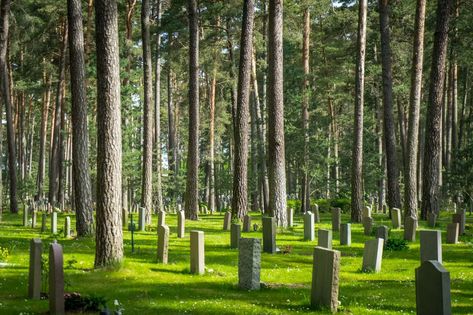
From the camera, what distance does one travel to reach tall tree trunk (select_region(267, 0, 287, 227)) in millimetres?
19328

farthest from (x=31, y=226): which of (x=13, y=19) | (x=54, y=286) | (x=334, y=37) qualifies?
(x=334, y=37)

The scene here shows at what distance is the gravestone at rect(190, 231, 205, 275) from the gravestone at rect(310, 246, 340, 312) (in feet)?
10.7

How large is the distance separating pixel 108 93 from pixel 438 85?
45.2 ft

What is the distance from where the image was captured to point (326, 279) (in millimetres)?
8133

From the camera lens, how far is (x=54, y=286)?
7.49 meters

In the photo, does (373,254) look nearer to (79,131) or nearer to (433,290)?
(433,290)

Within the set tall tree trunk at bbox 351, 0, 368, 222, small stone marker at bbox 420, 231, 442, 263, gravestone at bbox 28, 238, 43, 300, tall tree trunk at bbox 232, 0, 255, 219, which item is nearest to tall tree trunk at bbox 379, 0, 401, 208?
tall tree trunk at bbox 351, 0, 368, 222

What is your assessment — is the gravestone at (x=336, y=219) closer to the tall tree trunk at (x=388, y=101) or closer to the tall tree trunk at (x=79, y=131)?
the tall tree trunk at (x=388, y=101)

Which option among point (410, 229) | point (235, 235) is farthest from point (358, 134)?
point (235, 235)

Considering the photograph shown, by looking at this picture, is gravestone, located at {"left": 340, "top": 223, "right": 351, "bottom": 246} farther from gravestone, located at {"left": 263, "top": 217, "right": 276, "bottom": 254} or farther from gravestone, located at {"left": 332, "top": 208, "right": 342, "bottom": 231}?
gravestone, located at {"left": 332, "top": 208, "right": 342, "bottom": 231}

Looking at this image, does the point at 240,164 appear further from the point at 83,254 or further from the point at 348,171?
the point at 348,171

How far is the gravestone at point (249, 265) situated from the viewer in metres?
9.90

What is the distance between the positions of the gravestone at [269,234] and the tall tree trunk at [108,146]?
4.30m

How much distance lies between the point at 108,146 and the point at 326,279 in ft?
18.0
